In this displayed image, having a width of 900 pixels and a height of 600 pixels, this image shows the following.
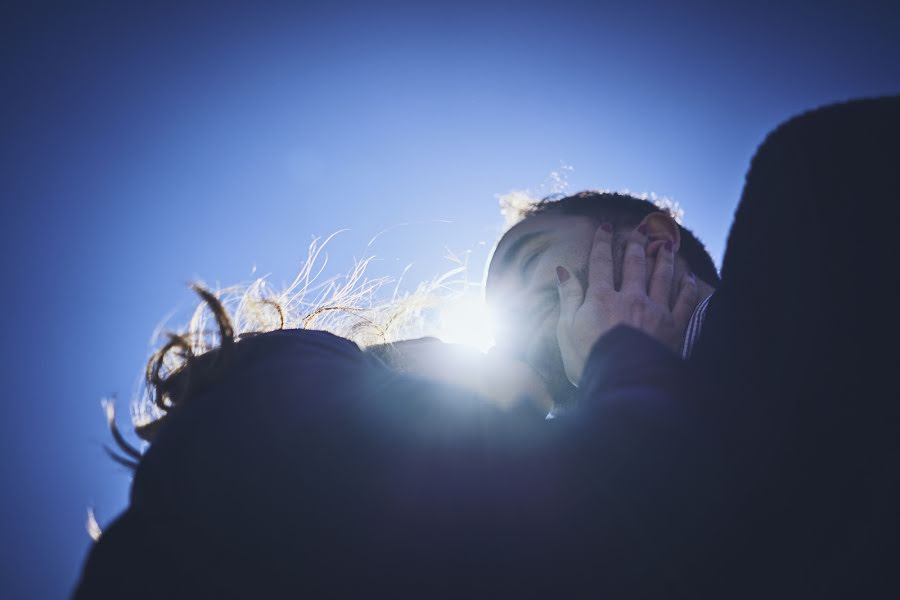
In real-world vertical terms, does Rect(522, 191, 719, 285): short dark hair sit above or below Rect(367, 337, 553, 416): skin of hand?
above

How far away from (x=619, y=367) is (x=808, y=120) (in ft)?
2.08

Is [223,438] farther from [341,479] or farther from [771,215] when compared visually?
[771,215]

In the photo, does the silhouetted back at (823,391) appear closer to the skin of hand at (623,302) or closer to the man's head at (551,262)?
the skin of hand at (623,302)

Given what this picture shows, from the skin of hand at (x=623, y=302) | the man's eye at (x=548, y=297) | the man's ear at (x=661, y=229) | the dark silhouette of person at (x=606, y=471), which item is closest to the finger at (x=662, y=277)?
the skin of hand at (x=623, y=302)

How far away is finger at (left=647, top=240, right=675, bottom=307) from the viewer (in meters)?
1.89

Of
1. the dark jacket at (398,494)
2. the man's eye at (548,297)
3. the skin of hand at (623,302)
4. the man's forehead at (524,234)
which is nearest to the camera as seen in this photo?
the dark jacket at (398,494)

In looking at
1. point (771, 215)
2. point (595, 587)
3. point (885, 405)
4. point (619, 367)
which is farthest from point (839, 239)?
point (595, 587)

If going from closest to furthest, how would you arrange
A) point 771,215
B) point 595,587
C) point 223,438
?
1. point 595,587
2. point 223,438
3. point 771,215

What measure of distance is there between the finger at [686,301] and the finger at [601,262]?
0.93ft

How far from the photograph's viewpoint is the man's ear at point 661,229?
87.6 inches

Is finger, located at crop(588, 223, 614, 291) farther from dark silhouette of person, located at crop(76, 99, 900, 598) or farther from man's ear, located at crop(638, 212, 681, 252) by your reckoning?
dark silhouette of person, located at crop(76, 99, 900, 598)

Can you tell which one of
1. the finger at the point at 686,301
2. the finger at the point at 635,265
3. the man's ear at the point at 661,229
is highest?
the man's ear at the point at 661,229

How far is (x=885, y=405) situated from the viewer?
68 cm

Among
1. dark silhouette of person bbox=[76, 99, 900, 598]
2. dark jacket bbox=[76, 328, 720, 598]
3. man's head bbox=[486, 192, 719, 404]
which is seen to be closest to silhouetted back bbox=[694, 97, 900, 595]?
dark silhouette of person bbox=[76, 99, 900, 598]
